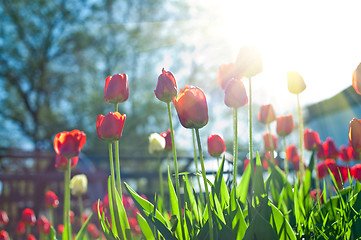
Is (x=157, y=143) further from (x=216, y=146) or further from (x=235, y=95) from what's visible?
(x=235, y=95)

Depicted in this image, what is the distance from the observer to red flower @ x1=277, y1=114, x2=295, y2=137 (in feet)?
5.62

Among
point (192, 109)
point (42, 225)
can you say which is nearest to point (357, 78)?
point (192, 109)

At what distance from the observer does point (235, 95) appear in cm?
102

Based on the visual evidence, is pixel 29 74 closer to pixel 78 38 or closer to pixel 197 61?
pixel 78 38

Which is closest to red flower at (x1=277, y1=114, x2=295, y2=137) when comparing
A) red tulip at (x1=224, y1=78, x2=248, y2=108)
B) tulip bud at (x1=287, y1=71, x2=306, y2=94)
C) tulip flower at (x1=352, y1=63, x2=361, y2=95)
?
tulip bud at (x1=287, y1=71, x2=306, y2=94)

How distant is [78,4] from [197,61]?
15.4ft

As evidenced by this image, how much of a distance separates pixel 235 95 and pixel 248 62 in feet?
0.63

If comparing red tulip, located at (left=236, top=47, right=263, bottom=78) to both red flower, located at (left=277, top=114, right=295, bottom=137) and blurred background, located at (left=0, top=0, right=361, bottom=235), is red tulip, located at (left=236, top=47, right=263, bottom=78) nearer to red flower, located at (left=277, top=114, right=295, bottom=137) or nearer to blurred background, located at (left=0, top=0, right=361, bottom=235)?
red flower, located at (left=277, top=114, right=295, bottom=137)

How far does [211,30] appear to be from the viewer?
492 inches

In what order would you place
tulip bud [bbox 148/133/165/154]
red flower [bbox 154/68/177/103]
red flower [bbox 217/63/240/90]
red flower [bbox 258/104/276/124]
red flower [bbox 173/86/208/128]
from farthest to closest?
red flower [bbox 258/104/276/124], tulip bud [bbox 148/133/165/154], red flower [bbox 217/63/240/90], red flower [bbox 154/68/177/103], red flower [bbox 173/86/208/128]

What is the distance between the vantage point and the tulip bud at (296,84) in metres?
1.33

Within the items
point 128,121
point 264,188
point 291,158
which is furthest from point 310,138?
point 128,121

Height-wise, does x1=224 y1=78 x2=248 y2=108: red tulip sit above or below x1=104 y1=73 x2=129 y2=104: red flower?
below

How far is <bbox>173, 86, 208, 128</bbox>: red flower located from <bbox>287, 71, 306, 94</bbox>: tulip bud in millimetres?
562
